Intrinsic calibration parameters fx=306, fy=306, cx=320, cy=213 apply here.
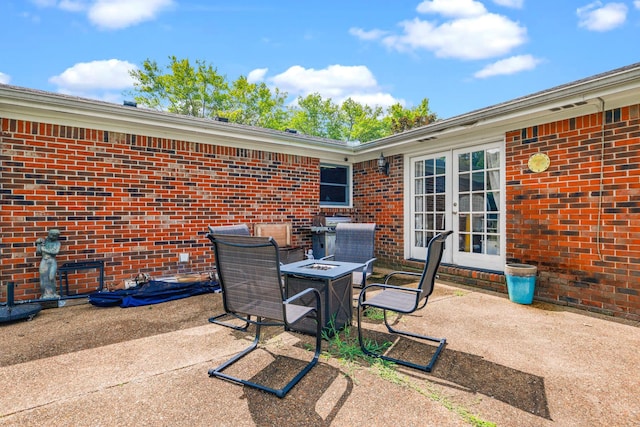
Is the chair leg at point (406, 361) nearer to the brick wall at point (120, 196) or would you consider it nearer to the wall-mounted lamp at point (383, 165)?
the brick wall at point (120, 196)

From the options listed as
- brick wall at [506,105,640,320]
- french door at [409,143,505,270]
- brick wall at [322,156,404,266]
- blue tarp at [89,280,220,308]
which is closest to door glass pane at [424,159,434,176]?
french door at [409,143,505,270]

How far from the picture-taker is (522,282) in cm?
416

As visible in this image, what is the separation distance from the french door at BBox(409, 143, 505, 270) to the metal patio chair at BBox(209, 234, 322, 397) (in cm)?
387

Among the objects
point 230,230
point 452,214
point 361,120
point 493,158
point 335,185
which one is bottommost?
point 230,230

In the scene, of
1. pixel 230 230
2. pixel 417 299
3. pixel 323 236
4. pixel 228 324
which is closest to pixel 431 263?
pixel 417 299

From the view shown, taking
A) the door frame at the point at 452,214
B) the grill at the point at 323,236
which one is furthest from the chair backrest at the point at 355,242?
the door frame at the point at 452,214

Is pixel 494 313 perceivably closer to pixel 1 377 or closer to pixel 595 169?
pixel 595 169

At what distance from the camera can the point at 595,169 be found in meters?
3.85

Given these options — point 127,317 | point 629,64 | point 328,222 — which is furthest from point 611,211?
point 127,317

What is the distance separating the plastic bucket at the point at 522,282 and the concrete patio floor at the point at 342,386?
0.96 m

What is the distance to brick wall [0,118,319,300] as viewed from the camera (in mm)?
4070

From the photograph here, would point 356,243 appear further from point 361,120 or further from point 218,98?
point 361,120

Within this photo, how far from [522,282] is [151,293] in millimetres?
5138

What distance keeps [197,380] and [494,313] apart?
341 centimetres
